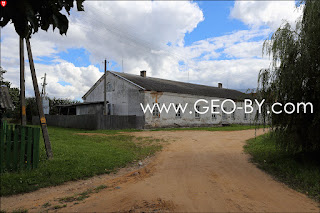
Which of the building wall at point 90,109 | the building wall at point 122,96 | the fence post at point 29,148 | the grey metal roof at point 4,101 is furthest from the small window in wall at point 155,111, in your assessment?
the fence post at point 29,148

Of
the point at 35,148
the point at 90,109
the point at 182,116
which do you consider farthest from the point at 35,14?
the point at 90,109

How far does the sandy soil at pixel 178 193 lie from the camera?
14.5 ft

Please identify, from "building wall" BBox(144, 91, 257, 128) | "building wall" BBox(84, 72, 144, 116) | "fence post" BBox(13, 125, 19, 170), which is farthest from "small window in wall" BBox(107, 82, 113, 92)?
"fence post" BBox(13, 125, 19, 170)

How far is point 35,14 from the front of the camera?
2.80m

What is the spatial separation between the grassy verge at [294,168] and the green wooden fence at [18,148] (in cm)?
710

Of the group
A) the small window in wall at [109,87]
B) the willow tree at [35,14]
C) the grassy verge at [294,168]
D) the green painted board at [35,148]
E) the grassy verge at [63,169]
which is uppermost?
the small window in wall at [109,87]

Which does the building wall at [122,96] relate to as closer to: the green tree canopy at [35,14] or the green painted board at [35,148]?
the green painted board at [35,148]

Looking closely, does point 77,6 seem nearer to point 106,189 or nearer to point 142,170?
point 106,189

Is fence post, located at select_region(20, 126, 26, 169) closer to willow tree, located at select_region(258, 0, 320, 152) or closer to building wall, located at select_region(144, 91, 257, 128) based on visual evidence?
willow tree, located at select_region(258, 0, 320, 152)

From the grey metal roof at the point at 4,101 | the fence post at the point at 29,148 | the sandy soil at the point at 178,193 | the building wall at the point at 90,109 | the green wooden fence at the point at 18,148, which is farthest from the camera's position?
the building wall at the point at 90,109

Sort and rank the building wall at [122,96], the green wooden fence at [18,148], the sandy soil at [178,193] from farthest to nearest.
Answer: the building wall at [122,96]
the green wooden fence at [18,148]
the sandy soil at [178,193]

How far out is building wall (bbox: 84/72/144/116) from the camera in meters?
24.7

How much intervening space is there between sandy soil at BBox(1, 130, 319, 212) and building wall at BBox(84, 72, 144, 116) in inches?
664

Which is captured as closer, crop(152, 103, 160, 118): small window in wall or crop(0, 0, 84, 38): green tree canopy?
crop(0, 0, 84, 38): green tree canopy
